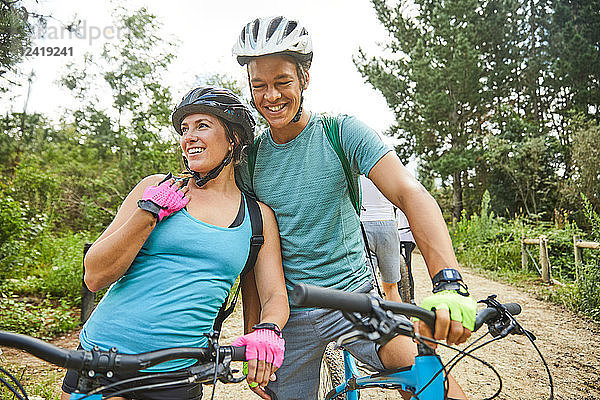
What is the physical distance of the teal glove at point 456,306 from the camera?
4.42 feet

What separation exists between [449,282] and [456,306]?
0.54 ft

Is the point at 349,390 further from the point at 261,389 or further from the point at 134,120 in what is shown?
the point at 134,120

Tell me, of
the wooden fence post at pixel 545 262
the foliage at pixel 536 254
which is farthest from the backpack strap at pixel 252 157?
the wooden fence post at pixel 545 262

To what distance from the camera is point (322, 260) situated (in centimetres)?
226

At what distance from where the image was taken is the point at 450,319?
134 cm

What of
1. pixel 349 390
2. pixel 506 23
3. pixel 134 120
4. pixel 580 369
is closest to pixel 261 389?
pixel 349 390

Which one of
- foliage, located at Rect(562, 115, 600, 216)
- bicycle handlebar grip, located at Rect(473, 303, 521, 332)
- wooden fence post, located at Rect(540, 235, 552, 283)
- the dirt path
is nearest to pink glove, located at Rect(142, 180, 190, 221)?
bicycle handlebar grip, located at Rect(473, 303, 521, 332)

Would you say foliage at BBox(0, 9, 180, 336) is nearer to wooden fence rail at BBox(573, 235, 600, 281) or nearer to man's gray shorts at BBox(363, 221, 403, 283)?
man's gray shorts at BBox(363, 221, 403, 283)

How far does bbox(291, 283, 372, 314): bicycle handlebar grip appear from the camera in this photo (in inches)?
→ 43.4

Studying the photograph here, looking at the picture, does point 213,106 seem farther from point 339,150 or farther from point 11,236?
point 11,236

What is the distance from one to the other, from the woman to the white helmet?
31cm

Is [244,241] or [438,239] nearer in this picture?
[438,239]

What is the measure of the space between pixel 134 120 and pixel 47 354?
46.8 feet

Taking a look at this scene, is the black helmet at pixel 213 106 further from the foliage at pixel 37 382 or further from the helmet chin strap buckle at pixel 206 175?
the foliage at pixel 37 382
